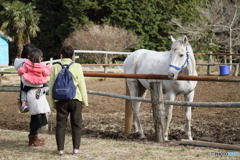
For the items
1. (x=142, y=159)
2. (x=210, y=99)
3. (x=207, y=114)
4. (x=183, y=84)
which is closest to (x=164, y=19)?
(x=210, y=99)

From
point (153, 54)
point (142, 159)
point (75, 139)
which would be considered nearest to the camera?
point (142, 159)

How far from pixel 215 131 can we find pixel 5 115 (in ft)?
15.9

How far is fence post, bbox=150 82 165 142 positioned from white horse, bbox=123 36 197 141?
24cm

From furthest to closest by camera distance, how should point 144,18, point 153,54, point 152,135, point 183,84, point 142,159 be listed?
point 144,18 < point 153,54 < point 152,135 < point 183,84 < point 142,159

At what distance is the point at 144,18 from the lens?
31.5m

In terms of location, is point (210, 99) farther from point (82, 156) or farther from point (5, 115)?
point (82, 156)

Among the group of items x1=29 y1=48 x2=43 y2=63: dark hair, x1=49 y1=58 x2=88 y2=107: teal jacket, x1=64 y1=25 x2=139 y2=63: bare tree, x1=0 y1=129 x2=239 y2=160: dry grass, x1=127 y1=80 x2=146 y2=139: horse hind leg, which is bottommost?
x1=0 y1=129 x2=239 y2=160: dry grass

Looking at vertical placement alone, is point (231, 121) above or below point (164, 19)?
below

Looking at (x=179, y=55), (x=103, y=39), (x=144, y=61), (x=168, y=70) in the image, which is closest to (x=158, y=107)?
(x=168, y=70)

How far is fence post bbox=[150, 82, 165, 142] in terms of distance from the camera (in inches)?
214

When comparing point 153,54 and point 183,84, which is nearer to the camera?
point 183,84

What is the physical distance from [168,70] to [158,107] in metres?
0.57

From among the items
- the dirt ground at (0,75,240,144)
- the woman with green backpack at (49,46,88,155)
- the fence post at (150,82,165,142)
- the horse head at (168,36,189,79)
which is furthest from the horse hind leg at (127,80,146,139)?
the woman with green backpack at (49,46,88,155)

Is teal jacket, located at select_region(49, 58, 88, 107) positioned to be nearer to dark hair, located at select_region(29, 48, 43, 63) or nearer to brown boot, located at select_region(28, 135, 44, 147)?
dark hair, located at select_region(29, 48, 43, 63)
